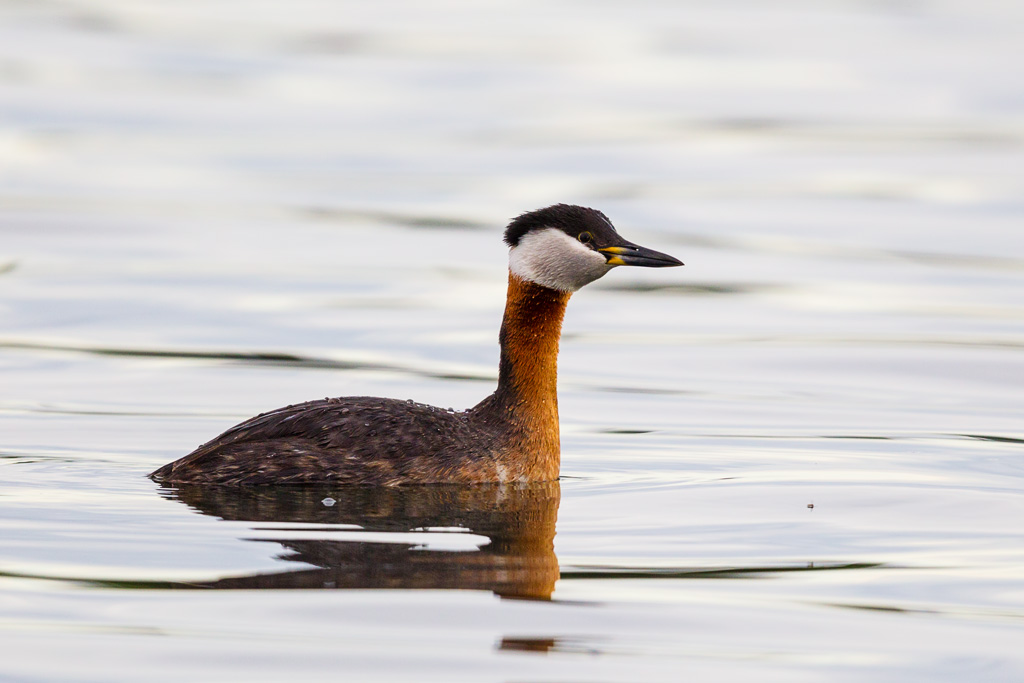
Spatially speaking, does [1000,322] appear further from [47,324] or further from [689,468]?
[47,324]

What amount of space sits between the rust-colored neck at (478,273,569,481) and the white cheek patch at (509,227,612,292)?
11cm

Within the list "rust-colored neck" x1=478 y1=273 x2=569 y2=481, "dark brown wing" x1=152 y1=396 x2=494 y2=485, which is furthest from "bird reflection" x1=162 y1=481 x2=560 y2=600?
"rust-colored neck" x1=478 y1=273 x2=569 y2=481

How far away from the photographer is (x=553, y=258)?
39.3 feet

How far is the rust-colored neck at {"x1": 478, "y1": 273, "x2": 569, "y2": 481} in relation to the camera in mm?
11984

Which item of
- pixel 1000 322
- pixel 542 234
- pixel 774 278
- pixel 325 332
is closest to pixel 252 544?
pixel 542 234

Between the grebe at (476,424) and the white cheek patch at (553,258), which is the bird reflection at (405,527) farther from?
the white cheek patch at (553,258)

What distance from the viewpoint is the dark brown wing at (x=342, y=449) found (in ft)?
36.9

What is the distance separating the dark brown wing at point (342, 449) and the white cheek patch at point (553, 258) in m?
1.07

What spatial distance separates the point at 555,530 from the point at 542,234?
2.37 m

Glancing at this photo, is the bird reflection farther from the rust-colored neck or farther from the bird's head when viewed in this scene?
the bird's head

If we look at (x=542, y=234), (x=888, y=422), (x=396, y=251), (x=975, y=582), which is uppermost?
(x=396, y=251)

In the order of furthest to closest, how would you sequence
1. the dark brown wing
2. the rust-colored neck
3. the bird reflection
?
the rust-colored neck, the dark brown wing, the bird reflection

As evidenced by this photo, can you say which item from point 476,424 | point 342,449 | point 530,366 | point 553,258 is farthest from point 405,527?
point 553,258

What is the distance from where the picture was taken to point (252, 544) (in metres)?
9.56
